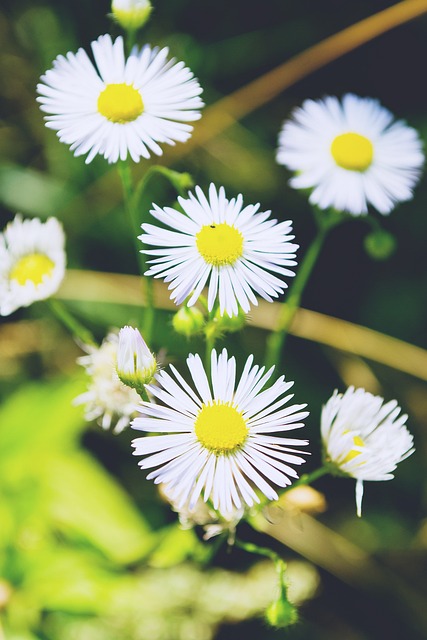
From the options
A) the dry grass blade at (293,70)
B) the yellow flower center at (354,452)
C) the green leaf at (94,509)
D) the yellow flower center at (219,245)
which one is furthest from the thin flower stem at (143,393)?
the dry grass blade at (293,70)

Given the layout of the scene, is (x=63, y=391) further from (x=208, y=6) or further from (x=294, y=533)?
(x=208, y=6)

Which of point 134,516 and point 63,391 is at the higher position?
point 63,391

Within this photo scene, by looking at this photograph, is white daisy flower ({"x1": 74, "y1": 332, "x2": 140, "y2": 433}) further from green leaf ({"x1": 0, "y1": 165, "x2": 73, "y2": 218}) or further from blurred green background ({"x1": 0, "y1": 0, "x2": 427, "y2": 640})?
green leaf ({"x1": 0, "y1": 165, "x2": 73, "y2": 218})

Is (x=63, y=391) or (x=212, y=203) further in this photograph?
(x=63, y=391)

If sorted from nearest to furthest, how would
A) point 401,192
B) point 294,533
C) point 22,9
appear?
point 401,192 → point 294,533 → point 22,9

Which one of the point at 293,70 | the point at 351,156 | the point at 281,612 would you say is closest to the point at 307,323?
the point at 351,156

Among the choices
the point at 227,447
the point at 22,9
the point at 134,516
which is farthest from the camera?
the point at 22,9

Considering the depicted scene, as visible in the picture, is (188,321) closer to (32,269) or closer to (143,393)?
(143,393)

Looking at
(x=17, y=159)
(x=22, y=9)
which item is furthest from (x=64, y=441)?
(x=22, y=9)
